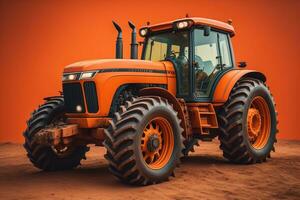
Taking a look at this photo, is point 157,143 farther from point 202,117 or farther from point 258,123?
point 258,123

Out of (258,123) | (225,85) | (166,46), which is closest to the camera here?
(225,85)

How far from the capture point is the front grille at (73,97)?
5.90 meters

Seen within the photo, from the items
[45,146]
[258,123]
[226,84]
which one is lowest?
[45,146]

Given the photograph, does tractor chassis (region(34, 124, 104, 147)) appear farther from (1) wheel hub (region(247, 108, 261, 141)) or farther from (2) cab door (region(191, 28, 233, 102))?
(1) wheel hub (region(247, 108, 261, 141))

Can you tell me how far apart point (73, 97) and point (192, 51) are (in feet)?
7.02

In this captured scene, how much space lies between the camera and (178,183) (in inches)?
215

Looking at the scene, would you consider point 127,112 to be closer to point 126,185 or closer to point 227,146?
point 126,185

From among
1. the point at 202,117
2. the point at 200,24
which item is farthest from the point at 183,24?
the point at 202,117

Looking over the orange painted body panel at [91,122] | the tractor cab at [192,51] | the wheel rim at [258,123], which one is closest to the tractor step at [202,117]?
the tractor cab at [192,51]

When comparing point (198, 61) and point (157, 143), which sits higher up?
point (198, 61)

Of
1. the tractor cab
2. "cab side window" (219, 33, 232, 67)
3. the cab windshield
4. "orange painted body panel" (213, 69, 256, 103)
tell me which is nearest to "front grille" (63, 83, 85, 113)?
the tractor cab

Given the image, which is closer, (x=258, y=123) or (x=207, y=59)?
(x=207, y=59)

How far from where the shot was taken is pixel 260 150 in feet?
24.0

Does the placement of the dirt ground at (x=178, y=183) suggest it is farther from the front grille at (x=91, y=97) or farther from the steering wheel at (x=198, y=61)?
the steering wheel at (x=198, y=61)
